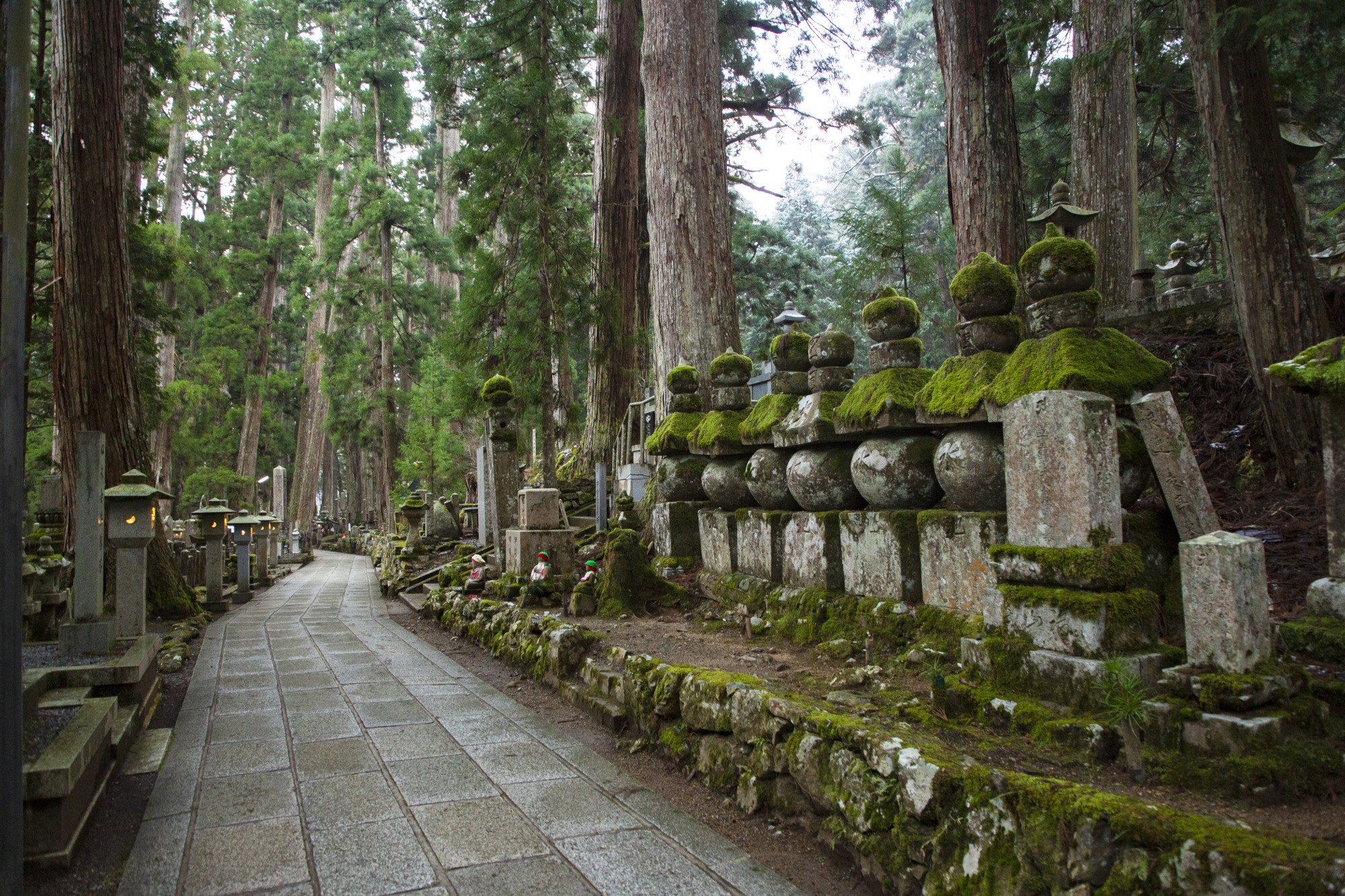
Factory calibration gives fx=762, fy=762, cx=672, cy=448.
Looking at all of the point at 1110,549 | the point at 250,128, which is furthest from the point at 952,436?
the point at 250,128

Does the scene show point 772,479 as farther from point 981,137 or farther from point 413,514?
point 413,514

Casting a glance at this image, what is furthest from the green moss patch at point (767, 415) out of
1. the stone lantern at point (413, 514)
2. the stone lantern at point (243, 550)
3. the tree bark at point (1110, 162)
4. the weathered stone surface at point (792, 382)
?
the stone lantern at point (413, 514)

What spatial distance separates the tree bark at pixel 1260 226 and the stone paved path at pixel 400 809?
4.23 m

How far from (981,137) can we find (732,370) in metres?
3.25

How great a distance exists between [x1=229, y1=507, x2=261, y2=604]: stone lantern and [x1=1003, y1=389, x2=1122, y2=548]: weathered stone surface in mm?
11253

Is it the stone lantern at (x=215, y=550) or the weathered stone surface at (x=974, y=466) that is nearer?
the weathered stone surface at (x=974, y=466)

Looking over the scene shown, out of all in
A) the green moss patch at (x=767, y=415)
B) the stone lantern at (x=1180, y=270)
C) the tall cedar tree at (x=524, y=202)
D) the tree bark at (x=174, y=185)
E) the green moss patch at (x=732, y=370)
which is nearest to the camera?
the green moss patch at (x=767, y=415)

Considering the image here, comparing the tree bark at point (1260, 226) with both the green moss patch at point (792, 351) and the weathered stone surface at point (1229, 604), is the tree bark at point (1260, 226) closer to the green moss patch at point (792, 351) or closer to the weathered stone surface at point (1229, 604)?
the green moss patch at point (792, 351)

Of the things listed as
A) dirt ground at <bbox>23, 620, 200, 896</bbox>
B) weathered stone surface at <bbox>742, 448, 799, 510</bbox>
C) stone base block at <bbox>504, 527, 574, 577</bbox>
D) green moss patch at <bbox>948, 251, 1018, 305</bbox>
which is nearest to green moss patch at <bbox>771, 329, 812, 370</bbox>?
weathered stone surface at <bbox>742, 448, 799, 510</bbox>

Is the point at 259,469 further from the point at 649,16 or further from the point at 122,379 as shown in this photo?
the point at 649,16

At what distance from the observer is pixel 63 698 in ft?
12.2

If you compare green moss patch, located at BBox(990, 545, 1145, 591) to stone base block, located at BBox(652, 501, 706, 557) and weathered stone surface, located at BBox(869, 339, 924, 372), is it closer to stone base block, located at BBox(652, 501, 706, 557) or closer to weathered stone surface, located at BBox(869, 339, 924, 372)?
weathered stone surface, located at BBox(869, 339, 924, 372)

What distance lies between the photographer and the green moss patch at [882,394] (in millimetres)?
3670

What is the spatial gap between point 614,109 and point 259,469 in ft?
81.4
